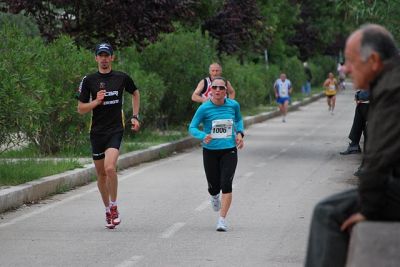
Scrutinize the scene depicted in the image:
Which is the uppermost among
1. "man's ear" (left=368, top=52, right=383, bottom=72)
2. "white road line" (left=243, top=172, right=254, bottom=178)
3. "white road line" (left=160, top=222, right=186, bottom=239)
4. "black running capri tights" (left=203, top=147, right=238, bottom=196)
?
"man's ear" (left=368, top=52, right=383, bottom=72)

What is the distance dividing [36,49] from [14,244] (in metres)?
9.01

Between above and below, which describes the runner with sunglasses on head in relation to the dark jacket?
below

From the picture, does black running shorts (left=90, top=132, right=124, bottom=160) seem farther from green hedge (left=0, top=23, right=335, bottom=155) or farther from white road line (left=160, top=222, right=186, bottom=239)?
green hedge (left=0, top=23, right=335, bottom=155)

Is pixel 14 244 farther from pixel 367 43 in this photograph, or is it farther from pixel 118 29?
pixel 118 29

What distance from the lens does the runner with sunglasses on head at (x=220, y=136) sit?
12086 millimetres

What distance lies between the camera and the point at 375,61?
5.06 metres

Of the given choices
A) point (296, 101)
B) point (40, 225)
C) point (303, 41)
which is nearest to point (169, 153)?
point (40, 225)

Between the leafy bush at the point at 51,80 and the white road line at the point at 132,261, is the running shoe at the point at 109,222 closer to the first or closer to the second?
the white road line at the point at 132,261

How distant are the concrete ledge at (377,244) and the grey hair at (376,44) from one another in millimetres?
784

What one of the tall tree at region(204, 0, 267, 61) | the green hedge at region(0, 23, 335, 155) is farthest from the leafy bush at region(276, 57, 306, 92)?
the tall tree at region(204, 0, 267, 61)

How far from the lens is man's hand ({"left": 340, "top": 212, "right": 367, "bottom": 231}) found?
5.02 metres

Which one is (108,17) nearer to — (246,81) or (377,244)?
(246,81)

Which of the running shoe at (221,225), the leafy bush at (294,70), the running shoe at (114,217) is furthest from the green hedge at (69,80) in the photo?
the leafy bush at (294,70)

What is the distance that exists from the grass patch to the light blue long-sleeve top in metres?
3.71
